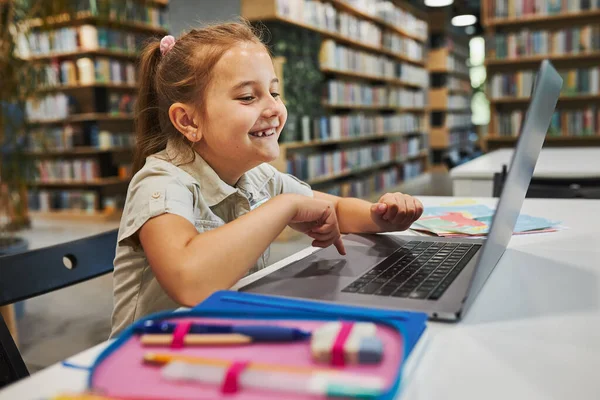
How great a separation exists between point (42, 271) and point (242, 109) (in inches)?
18.3

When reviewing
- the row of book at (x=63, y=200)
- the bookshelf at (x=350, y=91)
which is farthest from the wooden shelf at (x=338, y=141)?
the row of book at (x=63, y=200)

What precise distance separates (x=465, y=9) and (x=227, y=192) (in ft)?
33.0

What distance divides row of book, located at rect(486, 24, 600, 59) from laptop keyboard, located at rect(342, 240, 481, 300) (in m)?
4.86

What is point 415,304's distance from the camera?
0.64 meters

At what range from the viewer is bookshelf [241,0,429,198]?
4871mm

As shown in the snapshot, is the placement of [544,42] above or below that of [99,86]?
above

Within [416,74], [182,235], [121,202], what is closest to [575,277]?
[182,235]

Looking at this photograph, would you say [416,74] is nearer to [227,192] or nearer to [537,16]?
[537,16]

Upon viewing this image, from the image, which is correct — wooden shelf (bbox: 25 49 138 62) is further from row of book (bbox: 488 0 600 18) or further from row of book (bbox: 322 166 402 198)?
row of book (bbox: 488 0 600 18)

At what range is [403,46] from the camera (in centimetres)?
828

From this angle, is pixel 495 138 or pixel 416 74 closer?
pixel 495 138

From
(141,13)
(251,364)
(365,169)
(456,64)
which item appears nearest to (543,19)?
(365,169)

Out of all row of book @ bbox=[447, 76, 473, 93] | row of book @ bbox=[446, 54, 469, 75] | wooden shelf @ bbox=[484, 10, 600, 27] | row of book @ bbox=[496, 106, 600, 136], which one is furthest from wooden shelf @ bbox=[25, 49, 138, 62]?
row of book @ bbox=[447, 76, 473, 93]

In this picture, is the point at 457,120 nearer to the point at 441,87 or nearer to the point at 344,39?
the point at 441,87
